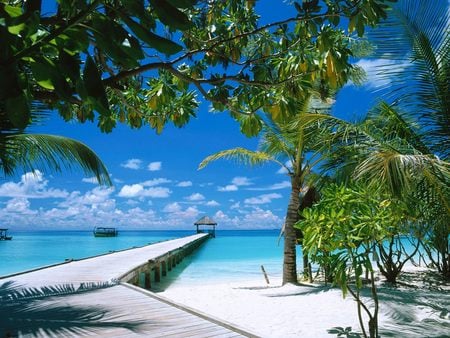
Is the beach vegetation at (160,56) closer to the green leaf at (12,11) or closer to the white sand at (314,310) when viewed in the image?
the green leaf at (12,11)

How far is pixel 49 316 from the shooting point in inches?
181

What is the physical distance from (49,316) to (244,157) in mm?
7152

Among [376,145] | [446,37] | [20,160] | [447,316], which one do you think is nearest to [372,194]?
[376,145]

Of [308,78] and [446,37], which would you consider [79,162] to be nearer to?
[308,78]

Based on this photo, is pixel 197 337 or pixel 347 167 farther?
pixel 347 167

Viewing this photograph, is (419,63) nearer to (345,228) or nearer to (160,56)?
(345,228)

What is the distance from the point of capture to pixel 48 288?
663 centimetres

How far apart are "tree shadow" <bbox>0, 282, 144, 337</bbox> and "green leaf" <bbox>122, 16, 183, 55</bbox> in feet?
12.5

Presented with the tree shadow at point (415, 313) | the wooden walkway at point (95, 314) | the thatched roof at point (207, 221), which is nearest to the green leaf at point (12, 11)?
the wooden walkway at point (95, 314)

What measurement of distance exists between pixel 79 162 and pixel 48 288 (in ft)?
6.98

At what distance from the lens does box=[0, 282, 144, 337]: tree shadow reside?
4.06 meters

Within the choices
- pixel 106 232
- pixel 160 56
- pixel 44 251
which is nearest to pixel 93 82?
pixel 160 56

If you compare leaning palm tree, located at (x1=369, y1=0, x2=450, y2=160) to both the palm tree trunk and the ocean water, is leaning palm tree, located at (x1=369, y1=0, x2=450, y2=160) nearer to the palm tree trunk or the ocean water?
the palm tree trunk

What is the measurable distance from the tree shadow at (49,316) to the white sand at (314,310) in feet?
5.00
